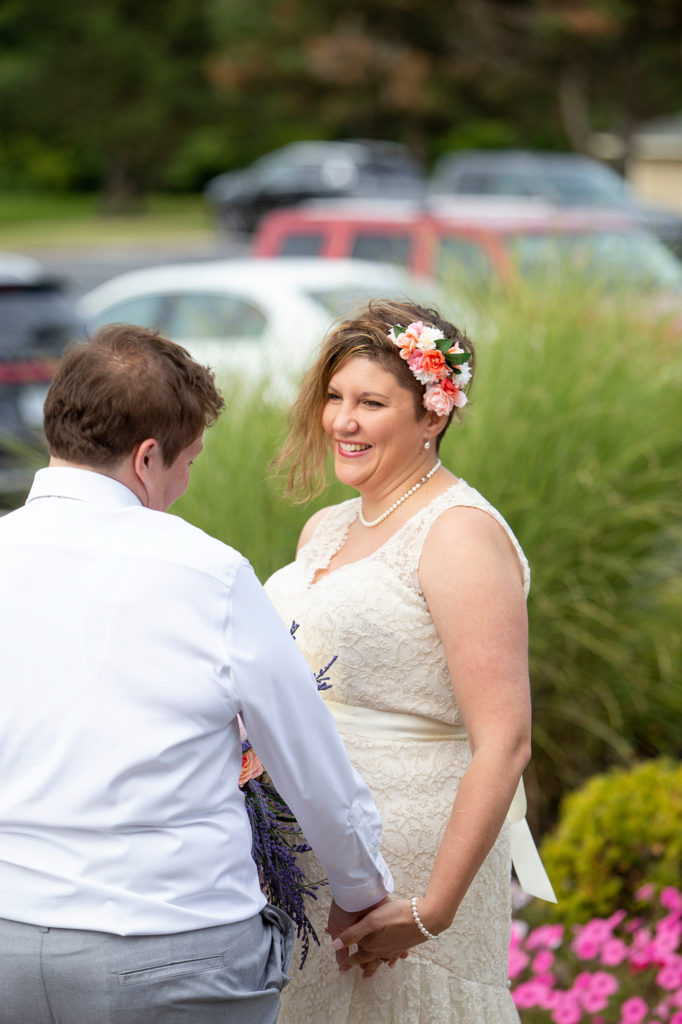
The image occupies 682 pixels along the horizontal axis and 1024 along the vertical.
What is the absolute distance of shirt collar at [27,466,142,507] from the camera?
1.83 meters

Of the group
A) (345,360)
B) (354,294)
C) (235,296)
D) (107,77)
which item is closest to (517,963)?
(345,360)

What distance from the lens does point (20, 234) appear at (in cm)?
3512

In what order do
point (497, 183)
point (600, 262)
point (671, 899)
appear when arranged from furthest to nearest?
point (497, 183)
point (600, 262)
point (671, 899)

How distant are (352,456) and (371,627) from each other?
382mm

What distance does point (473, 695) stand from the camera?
2.35 metres

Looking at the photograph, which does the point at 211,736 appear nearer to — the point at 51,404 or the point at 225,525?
the point at 51,404

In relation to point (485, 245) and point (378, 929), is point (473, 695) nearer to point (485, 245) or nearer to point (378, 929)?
point (378, 929)

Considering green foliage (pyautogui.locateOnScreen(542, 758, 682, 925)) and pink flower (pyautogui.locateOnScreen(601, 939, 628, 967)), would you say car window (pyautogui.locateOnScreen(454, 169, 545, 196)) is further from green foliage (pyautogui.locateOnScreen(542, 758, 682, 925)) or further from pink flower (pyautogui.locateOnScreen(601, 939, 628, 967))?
pink flower (pyautogui.locateOnScreen(601, 939, 628, 967))

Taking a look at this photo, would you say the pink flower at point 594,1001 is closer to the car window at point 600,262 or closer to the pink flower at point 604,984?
the pink flower at point 604,984

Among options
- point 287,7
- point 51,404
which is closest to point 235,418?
point 51,404

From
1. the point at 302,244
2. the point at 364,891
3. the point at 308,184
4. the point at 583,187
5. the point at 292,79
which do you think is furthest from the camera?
the point at 292,79

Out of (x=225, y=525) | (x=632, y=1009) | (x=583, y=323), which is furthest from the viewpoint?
(x=583, y=323)

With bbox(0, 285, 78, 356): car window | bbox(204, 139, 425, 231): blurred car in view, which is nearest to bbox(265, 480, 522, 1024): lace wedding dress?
bbox(0, 285, 78, 356): car window

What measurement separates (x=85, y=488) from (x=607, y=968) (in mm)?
2582
